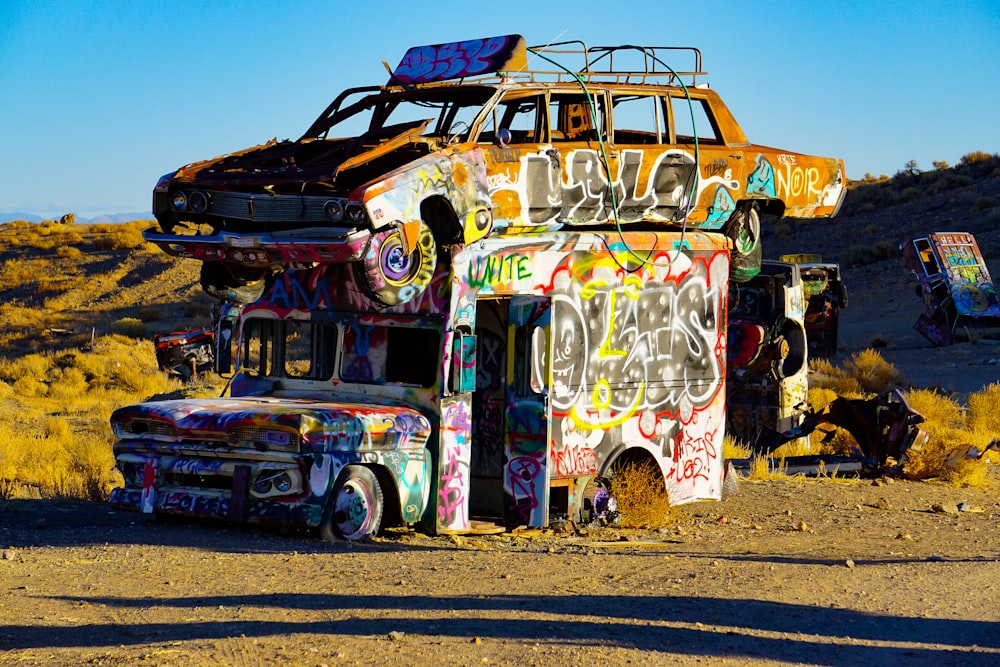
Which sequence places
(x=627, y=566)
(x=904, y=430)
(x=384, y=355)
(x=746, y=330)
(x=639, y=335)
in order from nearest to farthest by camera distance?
(x=627, y=566) < (x=384, y=355) < (x=639, y=335) < (x=904, y=430) < (x=746, y=330)

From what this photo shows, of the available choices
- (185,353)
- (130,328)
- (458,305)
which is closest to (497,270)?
(458,305)

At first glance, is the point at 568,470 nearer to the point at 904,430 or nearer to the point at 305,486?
the point at 305,486

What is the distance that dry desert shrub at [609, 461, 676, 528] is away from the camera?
12805 millimetres

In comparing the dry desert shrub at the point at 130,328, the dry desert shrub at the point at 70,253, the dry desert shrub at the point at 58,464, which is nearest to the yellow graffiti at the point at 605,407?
the dry desert shrub at the point at 58,464

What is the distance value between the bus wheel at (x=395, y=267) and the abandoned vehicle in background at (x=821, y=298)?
11068 mm

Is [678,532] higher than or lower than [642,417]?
lower

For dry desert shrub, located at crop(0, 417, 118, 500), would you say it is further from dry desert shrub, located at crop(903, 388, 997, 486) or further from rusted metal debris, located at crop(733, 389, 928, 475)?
dry desert shrub, located at crop(903, 388, 997, 486)

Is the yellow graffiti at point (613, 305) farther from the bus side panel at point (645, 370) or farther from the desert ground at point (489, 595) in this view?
the desert ground at point (489, 595)

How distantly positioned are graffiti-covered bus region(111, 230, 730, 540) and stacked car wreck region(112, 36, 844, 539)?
2cm

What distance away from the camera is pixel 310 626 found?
7.90 meters

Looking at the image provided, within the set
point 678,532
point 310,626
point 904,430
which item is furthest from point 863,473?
point 310,626

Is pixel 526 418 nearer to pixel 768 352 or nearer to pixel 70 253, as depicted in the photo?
pixel 768 352

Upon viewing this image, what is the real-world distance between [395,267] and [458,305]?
74 cm

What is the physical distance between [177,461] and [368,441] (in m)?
1.49
